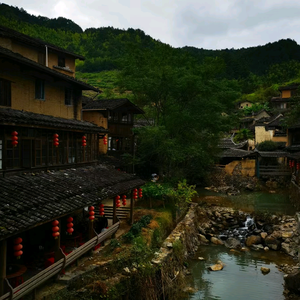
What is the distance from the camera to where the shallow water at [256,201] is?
2915cm

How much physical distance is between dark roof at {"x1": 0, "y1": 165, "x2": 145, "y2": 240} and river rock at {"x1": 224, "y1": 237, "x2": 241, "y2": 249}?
31.5 ft

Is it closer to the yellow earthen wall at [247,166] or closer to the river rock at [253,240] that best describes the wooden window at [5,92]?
the river rock at [253,240]

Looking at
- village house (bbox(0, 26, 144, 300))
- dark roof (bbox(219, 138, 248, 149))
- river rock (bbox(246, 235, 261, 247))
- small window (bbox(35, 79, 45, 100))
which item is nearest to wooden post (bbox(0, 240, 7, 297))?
village house (bbox(0, 26, 144, 300))

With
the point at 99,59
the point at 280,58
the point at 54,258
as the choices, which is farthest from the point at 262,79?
the point at 54,258

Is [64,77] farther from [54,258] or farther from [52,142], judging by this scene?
[54,258]

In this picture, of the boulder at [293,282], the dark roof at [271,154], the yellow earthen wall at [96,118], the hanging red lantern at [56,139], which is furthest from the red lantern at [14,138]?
the dark roof at [271,154]

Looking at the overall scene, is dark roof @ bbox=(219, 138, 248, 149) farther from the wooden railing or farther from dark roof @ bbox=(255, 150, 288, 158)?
the wooden railing

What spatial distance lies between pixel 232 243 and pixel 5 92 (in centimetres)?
1810

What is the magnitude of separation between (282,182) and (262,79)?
6562cm

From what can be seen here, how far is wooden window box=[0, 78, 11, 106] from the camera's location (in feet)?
44.5

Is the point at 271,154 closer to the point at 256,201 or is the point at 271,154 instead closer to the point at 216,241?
the point at 256,201

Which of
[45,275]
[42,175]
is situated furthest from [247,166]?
[45,275]

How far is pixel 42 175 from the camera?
43.1 ft

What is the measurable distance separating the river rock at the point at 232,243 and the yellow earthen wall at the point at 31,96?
48.4 ft
